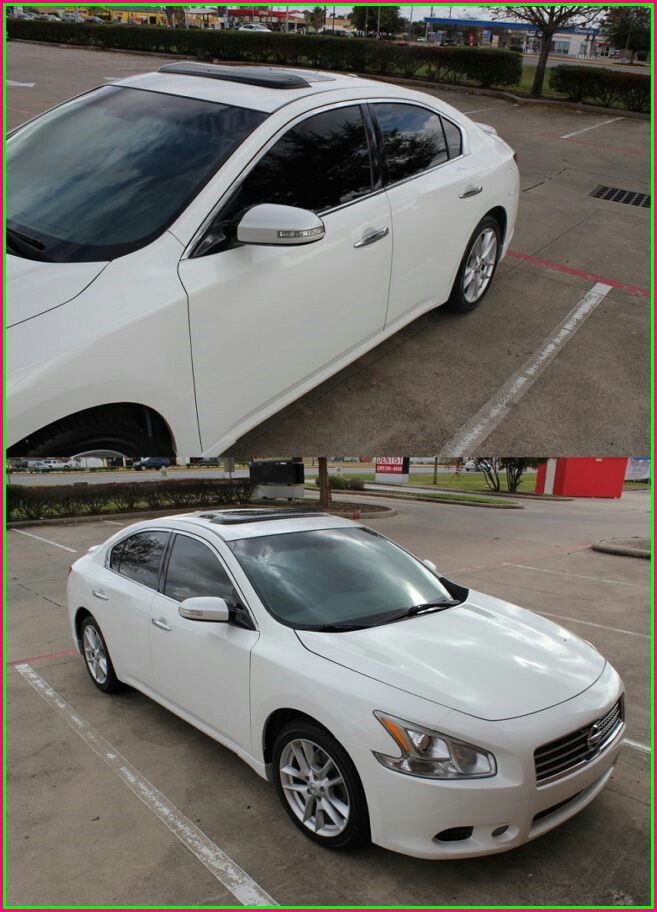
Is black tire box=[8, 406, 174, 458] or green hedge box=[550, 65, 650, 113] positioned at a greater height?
green hedge box=[550, 65, 650, 113]

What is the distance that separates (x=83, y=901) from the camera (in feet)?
9.16

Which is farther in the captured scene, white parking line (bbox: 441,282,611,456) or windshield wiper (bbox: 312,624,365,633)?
white parking line (bbox: 441,282,611,456)

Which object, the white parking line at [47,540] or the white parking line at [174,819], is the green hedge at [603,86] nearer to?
the white parking line at [47,540]

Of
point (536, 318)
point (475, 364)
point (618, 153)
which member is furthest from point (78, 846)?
point (618, 153)

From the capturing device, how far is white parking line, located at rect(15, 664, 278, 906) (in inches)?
110

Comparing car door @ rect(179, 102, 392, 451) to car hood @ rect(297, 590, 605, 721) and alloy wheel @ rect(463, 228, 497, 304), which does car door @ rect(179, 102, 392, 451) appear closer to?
car hood @ rect(297, 590, 605, 721)

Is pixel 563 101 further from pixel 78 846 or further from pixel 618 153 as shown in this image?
pixel 78 846

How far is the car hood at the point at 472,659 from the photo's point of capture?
9.36ft

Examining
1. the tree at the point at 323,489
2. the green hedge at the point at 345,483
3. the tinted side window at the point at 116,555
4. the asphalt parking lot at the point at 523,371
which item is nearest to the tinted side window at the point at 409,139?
the asphalt parking lot at the point at 523,371

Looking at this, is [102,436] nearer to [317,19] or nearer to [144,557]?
[144,557]

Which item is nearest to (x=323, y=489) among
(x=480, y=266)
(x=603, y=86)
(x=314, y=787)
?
(x=480, y=266)

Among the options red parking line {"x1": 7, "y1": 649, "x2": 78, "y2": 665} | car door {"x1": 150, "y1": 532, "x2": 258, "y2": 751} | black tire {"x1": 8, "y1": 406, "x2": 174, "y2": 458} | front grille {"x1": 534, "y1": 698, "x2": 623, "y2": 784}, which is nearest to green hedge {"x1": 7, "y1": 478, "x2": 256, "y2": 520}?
red parking line {"x1": 7, "y1": 649, "x2": 78, "y2": 665}

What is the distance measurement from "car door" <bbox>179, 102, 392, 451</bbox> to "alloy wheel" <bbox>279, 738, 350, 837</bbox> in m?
1.58

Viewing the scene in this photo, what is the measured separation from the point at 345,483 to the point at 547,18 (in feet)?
49.6
